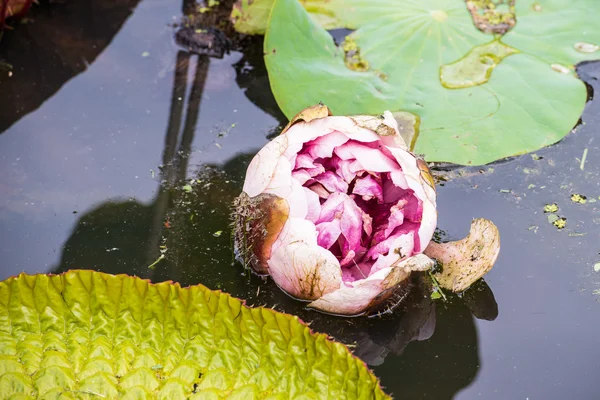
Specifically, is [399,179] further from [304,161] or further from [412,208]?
[304,161]

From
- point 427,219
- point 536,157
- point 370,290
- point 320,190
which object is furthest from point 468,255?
point 536,157

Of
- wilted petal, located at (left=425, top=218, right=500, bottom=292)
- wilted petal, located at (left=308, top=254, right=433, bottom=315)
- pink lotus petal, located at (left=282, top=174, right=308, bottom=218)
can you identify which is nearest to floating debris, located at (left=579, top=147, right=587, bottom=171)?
wilted petal, located at (left=425, top=218, right=500, bottom=292)

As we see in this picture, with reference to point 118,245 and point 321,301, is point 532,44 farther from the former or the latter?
point 118,245

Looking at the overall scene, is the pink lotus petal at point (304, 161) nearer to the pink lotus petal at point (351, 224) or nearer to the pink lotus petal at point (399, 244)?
the pink lotus petal at point (351, 224)

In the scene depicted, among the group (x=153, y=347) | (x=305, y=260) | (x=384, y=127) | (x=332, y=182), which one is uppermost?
(x=384, y=127)

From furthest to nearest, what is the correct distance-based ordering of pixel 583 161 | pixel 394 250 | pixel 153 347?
pixel 583 161 → pixel 394 250 → pixel 153 347

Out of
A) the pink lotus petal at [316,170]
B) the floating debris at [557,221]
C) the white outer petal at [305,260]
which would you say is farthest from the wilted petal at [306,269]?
the floating debris at [557,221]

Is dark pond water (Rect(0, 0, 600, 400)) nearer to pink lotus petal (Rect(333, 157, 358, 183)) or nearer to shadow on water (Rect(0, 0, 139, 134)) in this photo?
shadow on water (Rect(0, 0, 139, 134))
